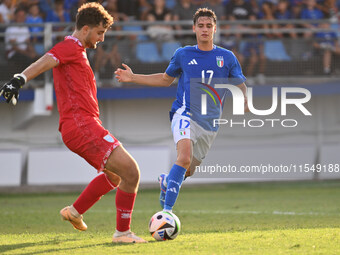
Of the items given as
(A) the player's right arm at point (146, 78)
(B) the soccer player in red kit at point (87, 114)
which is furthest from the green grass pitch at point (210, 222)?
(A) the player's right arm at point (146, 78)

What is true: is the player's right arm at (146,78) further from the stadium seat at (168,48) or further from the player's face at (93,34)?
the stadium seat at (168,48)

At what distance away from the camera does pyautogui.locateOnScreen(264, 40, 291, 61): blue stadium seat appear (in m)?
16.5

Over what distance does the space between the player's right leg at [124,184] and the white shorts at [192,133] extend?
1237 millimetres

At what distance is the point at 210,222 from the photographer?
986cm

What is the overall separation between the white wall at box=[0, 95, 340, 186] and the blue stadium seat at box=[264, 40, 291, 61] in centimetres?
153

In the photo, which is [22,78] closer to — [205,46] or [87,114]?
[87,114]

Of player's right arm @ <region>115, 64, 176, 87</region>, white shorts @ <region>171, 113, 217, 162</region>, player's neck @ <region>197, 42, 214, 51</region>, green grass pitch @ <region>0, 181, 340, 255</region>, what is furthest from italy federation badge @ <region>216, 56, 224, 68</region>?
green grass pitch @ <region>0, 181, 340, 255</region>

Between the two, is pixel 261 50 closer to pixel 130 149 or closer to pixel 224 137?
pixel 224 137

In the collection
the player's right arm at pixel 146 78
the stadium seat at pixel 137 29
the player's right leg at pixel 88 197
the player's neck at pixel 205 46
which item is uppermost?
the player's neck at pixel 205 46

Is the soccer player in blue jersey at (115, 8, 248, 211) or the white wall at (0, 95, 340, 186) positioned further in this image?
the white wall at (0, 95, 340, 186)

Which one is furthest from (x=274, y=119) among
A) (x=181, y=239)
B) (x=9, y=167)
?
(x=181, y=239)

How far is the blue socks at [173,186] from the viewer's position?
7.36m

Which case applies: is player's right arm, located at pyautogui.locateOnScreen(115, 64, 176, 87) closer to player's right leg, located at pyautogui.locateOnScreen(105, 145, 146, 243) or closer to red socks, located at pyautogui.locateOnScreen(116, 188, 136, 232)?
player's right leg, located at pyautogui.locateOnScreen(105, 145, 146, 243)

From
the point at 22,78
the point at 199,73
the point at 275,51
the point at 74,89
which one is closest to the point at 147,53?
the point at 275,51
